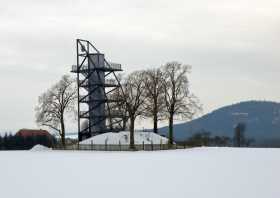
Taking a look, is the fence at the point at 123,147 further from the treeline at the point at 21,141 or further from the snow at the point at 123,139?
the treeline at the point at 21,141

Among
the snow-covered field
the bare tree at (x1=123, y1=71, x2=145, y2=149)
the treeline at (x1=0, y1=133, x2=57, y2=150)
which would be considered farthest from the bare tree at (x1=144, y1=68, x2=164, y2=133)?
the snow-covered field

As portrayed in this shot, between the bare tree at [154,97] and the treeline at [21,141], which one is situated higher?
the bare tree at [154,97]

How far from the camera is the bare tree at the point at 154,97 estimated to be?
79375mm

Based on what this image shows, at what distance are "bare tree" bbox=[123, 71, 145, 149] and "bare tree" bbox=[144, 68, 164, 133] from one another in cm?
101

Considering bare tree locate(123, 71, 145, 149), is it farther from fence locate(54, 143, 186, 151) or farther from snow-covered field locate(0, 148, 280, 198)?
snow-covered field locate(0, 148, 280, 198)

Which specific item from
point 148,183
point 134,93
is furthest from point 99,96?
point 148,183

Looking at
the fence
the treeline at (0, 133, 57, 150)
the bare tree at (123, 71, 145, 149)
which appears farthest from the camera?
the treeline at (0, 133, 57, 150)

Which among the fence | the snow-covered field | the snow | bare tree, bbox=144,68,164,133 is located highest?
bare tree, bbox=144,68,164,133

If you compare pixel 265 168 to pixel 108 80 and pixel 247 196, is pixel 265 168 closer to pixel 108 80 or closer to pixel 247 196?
pixel 247 196

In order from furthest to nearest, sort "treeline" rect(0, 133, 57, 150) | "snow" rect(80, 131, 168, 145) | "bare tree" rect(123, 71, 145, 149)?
"treeline" rect(0, 133, 57, 150) < "bare tree" rect(123, 71, 145, 149) < "snow" rect(80, 131, 168, 145)

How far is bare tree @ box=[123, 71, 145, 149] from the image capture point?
7756 cm

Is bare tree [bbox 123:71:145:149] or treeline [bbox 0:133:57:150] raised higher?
bare tree [bbox 123:71:145:149]

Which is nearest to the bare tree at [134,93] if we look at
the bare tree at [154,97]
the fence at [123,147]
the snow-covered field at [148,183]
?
the bare tree at [154,97]

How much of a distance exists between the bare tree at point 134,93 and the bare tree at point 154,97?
1.01 metres
